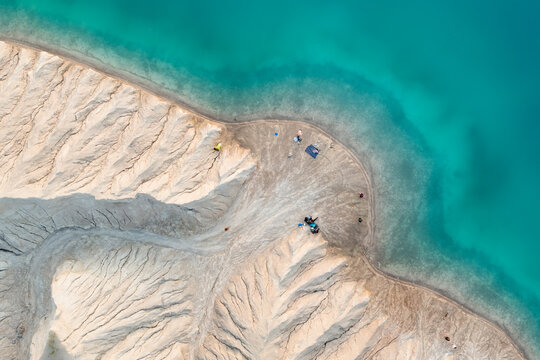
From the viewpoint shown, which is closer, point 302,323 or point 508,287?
point 302,323

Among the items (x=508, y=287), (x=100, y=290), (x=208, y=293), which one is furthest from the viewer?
(x=508, y=287)

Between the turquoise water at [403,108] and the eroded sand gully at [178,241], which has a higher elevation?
the turquoise water at [403,108]

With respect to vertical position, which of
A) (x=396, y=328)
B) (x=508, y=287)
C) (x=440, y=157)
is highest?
(x=440, y=157)

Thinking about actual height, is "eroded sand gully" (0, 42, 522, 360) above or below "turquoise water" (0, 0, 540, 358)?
below

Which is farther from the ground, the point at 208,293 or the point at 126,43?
the point at 126,43

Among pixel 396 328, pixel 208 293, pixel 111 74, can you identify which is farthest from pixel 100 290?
pixel 396 328

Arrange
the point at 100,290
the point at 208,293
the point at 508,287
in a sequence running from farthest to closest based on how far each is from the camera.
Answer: the point at 508,287 < the point at 208,293 < the point at 100,290

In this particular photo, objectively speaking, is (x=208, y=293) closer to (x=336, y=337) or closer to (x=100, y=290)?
(x=100, y=290)

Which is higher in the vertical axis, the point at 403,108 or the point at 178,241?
the point at 403,108
